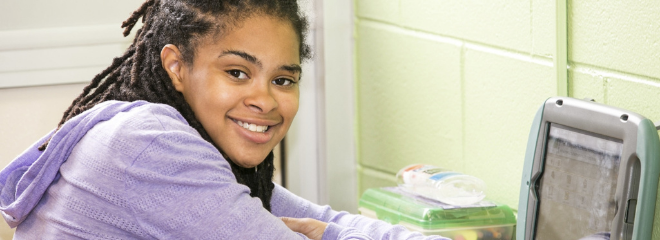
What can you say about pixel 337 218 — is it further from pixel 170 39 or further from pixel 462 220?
pixel 170 39

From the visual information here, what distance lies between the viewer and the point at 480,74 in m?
1.54

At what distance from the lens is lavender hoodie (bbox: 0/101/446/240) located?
0.91 m

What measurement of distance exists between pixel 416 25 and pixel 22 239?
40.6 inches

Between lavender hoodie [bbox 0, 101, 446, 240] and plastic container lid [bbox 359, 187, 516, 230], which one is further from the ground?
lavender hoodie [bbox 0, 101, 446, 240]

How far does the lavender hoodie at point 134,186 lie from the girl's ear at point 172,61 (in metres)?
0.09

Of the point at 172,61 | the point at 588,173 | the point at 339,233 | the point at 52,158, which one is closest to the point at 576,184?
the point at 588,173

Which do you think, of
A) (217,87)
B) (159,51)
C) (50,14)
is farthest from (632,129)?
(50,14)

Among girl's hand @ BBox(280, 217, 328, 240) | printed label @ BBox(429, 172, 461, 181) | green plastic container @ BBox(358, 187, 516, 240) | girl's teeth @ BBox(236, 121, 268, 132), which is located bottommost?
green plastic container @ BBox(358, 187, 516, 240)

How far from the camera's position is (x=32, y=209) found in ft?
3.38

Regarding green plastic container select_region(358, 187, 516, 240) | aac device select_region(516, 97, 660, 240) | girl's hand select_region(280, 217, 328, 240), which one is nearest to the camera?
aac device select_region(516, 97, 660, 240)

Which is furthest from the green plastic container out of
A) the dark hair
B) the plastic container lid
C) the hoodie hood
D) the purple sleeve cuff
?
the hoodie hood

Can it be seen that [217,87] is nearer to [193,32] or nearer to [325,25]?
[193,32]

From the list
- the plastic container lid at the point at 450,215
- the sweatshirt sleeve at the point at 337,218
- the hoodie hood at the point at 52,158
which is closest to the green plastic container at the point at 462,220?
the plastic container lid at the point at 450,215

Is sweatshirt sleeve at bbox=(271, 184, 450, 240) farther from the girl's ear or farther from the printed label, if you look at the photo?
the girl's ear
